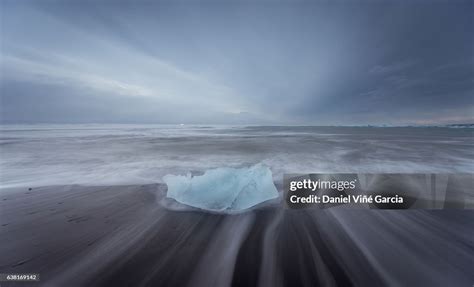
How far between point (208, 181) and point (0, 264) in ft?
9.46

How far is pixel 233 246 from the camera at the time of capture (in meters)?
2.23

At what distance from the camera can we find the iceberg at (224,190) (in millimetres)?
3150

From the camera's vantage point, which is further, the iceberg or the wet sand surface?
the iceberg

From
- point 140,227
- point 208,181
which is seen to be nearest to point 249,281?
point 140,227

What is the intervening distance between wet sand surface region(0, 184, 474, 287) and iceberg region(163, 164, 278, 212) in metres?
0.29

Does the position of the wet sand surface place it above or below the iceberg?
below

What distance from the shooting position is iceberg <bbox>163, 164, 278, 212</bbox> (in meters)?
3.15

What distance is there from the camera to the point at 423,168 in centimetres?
559

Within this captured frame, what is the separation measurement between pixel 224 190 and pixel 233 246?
4.21ft

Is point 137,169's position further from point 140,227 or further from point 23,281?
point 23,281

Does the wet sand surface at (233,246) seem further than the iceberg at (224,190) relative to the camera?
No

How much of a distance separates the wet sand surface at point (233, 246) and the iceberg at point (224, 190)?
0.97 ft

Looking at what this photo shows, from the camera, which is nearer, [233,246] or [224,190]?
[233,246]

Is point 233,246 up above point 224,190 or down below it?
below
